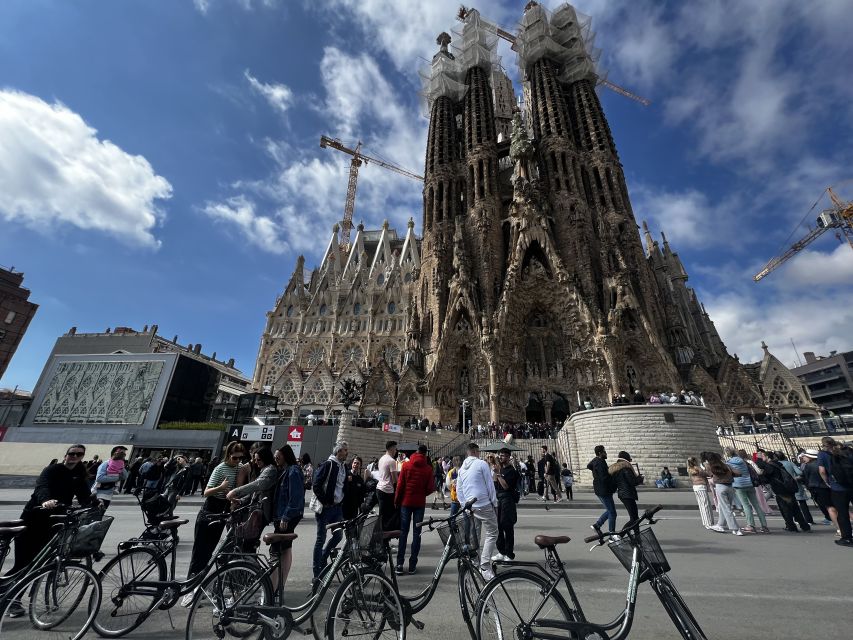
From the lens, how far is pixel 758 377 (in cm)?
3834

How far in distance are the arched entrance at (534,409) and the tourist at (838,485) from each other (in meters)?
28.3

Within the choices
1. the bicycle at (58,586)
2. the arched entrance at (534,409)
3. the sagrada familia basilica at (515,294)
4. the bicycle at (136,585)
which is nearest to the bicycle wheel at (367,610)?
the bicycle at (136,585)

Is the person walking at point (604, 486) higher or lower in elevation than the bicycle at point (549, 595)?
higher

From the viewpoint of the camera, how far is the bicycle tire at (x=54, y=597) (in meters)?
3.64

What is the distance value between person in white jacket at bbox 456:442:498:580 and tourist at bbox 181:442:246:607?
2.81 m

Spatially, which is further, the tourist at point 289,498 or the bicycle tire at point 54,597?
the tourist at point 289,498

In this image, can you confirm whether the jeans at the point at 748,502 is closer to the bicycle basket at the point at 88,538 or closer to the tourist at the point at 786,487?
the tourist at the point at 786,487

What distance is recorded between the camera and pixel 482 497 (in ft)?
16.2

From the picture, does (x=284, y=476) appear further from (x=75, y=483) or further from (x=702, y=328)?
(x=702, y=328)

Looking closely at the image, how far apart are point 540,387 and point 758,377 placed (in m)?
22.3

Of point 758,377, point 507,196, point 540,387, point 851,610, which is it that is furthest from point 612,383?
point 851,610

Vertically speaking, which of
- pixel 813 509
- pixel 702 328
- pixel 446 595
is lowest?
pixel 446 595

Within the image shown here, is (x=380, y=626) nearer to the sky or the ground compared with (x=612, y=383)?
nearer to the ground

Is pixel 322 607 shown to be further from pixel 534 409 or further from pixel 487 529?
pixel 534 409
